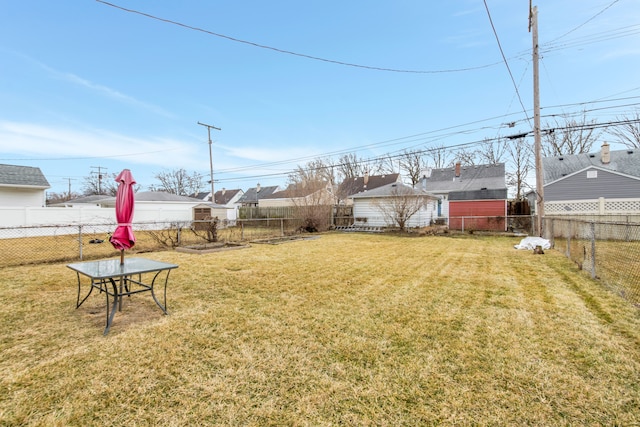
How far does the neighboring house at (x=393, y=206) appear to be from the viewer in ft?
56.6

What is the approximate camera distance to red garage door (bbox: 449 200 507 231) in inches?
733

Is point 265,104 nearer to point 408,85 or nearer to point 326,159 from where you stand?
point 408,85

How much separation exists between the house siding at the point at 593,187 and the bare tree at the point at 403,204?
9.05 m

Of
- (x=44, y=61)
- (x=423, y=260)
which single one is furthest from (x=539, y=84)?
(x=44, y=61)

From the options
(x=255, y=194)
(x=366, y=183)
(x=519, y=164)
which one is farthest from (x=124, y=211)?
(x=255, y=194)

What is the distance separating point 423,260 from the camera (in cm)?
838

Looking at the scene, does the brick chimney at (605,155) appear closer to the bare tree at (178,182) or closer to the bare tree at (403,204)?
the bare tree at (403,204)

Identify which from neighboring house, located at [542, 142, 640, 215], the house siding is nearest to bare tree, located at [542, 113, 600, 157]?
neighboring house, located at [542, 142, 640, 215]

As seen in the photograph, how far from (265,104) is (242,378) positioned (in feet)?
63.9

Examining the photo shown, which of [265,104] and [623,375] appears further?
[265,104]

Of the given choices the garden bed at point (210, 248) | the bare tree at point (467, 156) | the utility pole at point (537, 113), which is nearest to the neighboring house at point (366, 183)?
the bare tree at point (467, 156)

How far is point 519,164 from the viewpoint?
31.1 meters

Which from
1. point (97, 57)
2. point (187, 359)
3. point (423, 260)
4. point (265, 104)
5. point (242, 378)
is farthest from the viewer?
point (265, 104)

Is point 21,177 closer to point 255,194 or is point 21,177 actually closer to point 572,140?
point 255,194
